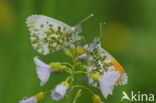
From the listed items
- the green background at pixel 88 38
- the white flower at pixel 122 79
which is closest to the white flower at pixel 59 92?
the white flower at pixel 122 79

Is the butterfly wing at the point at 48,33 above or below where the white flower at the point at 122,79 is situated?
above

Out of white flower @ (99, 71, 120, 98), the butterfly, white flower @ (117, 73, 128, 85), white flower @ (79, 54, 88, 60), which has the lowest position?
white flower @ (117, 73, 128, 85)

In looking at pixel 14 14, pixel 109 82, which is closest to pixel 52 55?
pixel 14 14

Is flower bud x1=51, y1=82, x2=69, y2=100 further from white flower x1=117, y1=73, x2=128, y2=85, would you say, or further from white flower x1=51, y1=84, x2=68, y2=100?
white flower x1=117, y1=73, x2=128, y2=85

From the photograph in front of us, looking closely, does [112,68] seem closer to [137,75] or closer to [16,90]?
[16,90]

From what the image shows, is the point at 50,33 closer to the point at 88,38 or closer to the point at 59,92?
the point at 59,92

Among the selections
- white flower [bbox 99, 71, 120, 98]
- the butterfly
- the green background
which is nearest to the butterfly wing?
the butterfly

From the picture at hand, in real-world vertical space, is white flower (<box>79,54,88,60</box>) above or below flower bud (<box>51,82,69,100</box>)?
above

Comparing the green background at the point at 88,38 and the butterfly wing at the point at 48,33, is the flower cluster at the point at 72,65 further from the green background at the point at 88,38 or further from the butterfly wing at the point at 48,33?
the green background at the point at 88,38

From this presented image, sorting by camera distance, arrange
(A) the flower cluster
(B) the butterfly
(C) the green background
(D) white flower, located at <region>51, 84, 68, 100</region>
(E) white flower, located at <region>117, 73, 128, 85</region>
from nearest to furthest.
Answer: (D) white flower, located at <region>51, 84, 68, 100</region>
(A) the flower cluster
(B) the butterfly
(E) white flower, located at <region>117, 73, 128, 85</region>
(C) the green background
